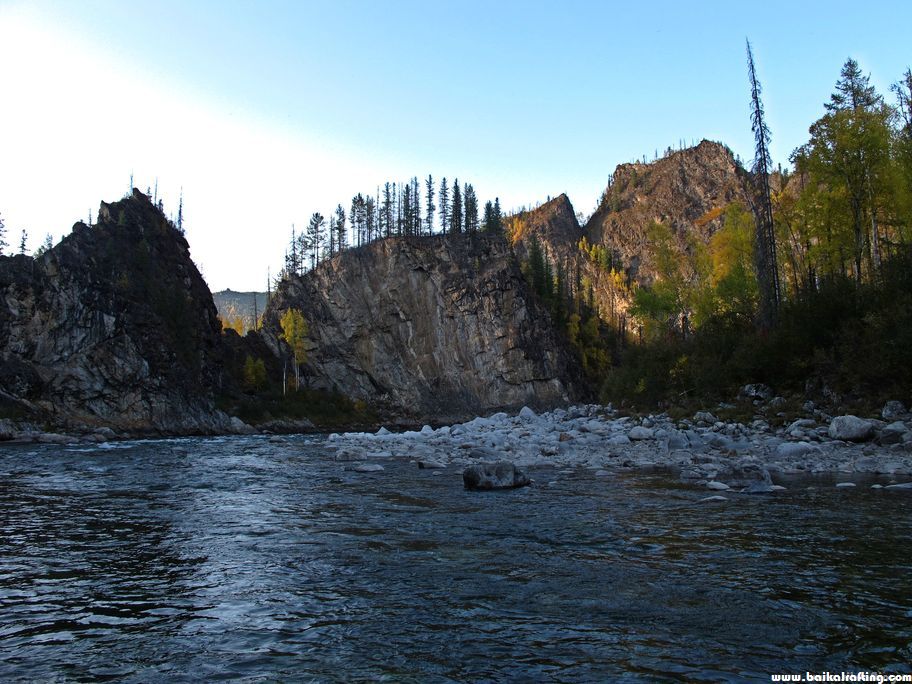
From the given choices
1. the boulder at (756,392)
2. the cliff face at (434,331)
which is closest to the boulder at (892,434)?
the boulder at (756,392)

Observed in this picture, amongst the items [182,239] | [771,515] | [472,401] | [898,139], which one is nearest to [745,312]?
[898,139]

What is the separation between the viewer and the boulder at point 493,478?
546 inches

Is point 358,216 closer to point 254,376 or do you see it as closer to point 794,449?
point 254,376

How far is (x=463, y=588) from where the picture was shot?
6301 millimetres

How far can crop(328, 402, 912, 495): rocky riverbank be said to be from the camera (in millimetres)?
14477

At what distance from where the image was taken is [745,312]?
32906mm

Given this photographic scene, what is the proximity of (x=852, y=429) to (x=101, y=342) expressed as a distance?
65.0 meters

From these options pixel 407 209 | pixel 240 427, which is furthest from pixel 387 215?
pixel 240 427

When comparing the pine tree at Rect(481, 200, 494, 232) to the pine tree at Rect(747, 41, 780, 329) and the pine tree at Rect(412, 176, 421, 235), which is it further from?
the pine tree at Rect(747, 41, 780, 329)

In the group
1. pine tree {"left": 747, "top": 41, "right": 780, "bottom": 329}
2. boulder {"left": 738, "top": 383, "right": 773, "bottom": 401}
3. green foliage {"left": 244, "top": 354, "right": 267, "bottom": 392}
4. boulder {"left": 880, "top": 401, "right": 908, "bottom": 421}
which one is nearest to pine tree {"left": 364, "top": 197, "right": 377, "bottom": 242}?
green foliage {"left": 244, "top": 354, "right": 267, "bottom": 392}

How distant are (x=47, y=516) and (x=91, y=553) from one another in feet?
13.3

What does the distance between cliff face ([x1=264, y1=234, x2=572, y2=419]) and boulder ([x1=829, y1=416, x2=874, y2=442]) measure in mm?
67617

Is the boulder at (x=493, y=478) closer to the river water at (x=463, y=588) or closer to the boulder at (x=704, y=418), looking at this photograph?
the river water at (x=463, y=588)

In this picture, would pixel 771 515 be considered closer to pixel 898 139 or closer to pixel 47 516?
pixel 47 516
